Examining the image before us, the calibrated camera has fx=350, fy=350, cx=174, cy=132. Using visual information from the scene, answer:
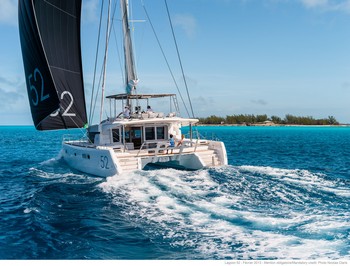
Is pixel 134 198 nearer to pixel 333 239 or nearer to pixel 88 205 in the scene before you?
pixel 88 205

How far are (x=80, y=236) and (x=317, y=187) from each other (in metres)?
9.51

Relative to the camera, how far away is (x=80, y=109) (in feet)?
65.3

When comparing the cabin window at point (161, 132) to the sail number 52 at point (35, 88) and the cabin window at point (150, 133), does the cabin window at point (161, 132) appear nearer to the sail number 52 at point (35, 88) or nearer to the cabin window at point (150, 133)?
the cabin window at point (150, 133)

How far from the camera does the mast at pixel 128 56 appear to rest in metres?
19.9

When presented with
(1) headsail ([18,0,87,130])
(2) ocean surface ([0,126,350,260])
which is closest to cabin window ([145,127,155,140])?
(2) ocean surface ([0,126,350,260])

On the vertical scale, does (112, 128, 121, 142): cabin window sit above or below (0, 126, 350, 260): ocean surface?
above

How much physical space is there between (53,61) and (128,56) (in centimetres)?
410

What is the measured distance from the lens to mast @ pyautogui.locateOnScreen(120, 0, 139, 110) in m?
19.9

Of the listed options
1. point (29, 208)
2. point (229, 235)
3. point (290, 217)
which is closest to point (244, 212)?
point (290, 217)

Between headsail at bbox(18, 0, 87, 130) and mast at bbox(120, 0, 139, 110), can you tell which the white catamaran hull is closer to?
headsail at bbox(18, 0, 87, 130)

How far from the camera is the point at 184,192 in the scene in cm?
1289

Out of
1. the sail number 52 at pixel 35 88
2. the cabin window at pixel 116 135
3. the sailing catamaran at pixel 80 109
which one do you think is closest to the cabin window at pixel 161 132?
the sailing catamaran at pixel 80 109

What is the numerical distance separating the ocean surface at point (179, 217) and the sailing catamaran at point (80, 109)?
4.06 ft

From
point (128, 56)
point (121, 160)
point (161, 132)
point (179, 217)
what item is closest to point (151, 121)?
point (161, 132)
